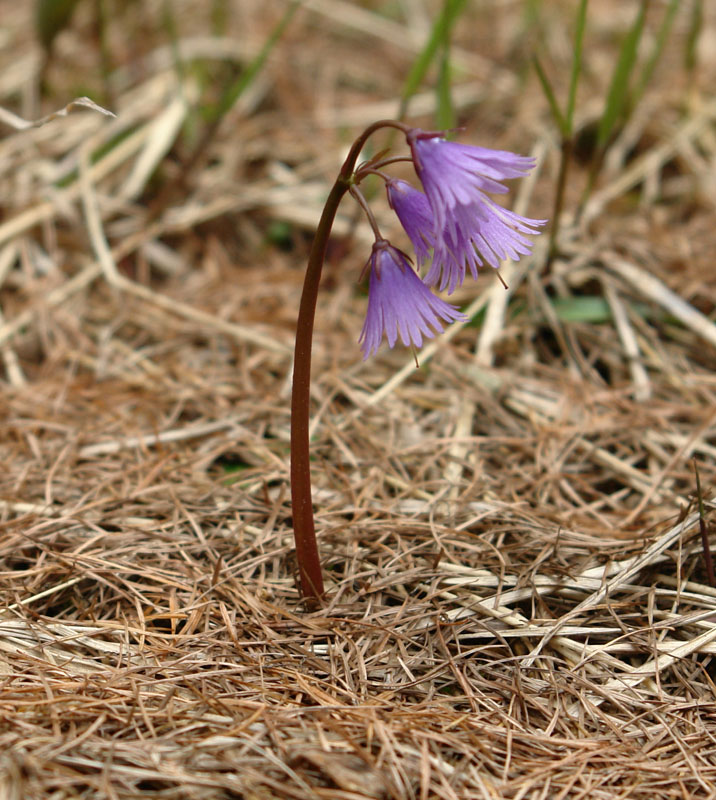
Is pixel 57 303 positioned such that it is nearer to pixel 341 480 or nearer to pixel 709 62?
pixel 341 480

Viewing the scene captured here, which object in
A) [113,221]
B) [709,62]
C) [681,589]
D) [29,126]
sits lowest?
[681,589]

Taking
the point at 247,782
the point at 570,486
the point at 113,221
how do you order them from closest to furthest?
the point at 247,782, the point at 570,486, the point at 113,221

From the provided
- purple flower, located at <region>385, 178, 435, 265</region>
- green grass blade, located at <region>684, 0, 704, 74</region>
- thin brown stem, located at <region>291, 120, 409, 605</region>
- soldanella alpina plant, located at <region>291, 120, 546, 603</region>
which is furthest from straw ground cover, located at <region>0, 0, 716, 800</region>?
purple flower, located at <region>385, 178, 435, 265</region>

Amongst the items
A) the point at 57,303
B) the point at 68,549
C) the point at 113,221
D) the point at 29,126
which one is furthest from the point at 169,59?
the point at 68,549

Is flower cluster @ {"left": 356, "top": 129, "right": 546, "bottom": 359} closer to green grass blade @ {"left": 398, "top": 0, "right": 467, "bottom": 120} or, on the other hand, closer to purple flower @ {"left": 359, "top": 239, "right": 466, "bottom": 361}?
purple flower @ {"left": 359, "top": 239, "right": 466, "bottom": 361}

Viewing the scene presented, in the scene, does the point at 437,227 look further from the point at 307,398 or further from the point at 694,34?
the point at 694,34

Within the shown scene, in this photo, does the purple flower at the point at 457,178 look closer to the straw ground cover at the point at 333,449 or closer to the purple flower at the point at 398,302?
the purple flower at the point at 398,302

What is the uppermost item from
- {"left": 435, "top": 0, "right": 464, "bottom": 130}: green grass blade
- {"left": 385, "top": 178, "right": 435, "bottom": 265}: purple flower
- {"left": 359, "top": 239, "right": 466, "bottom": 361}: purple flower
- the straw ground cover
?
{"left": 435, "top": 0, "right": 464, "bottom": 130}: green grass blade
